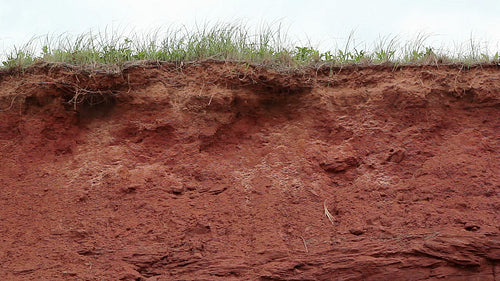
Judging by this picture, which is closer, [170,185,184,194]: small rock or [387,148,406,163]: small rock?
[170,185,184,194]: small rock

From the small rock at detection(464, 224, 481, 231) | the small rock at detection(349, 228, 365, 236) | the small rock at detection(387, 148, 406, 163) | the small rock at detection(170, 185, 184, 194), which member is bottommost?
the small rock at detection(464, 224, 481, 231)

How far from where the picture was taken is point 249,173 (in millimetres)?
5832

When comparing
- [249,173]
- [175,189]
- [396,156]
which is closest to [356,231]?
[396,156]

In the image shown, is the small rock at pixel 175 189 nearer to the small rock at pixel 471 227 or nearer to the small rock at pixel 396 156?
the small rock at pixel 396 156

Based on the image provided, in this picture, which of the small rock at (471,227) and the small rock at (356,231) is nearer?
the small rock at (471,227)

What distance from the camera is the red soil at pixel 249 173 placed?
16.6 feet

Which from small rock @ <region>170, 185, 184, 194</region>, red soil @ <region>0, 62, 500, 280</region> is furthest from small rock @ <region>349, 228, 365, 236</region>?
small rock @ <region>170, 185, 184, 194</region>

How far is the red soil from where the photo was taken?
5047mm

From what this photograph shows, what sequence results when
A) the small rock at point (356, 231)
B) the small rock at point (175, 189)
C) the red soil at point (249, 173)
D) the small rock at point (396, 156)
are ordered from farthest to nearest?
1. the small rock at point (396, 156)
2. the small rock at point (175, 189)
3. the small rock at point (356, 231)
4. the red soil at point (249, 173)

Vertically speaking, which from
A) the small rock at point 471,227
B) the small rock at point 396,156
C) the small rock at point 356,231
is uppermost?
the small rock at point 396,156

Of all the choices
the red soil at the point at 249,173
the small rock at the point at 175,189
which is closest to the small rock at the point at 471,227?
the red soil at the point at 249,173

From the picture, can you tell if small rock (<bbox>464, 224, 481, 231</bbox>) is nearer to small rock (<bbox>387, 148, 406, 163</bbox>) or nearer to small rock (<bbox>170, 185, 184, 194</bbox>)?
small rock (<bbox>387, 148, 406, 163</bbox>)

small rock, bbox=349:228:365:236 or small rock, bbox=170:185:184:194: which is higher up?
small rock, bbox=170:185:184:194

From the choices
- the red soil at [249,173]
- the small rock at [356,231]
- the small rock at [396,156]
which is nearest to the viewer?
the red soil at [249,173]
